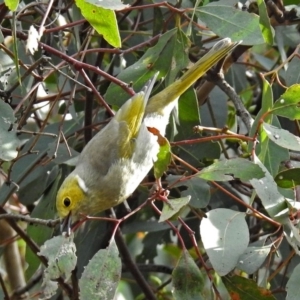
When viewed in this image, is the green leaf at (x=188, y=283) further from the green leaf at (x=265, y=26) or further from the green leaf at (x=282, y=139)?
the green leaf at (x=265, y=26)

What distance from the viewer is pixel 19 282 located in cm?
237

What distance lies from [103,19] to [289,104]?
41cm

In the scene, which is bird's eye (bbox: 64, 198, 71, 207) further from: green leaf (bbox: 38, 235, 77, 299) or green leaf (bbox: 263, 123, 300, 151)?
green leaf (bbox: 263, 123, 300, 151)

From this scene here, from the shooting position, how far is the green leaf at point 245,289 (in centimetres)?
137

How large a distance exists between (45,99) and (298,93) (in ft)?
2.16

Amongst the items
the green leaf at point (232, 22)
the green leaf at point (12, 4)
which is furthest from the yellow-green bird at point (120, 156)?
the green leaf at point (12, 4)

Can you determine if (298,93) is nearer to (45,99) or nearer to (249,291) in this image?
(249,291)

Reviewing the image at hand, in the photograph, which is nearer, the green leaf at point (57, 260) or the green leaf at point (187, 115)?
the green leaf at point (57, 260)

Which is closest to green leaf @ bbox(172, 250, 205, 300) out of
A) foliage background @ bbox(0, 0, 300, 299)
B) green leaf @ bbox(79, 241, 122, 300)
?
foliage background @ bbox(0, 0, 300, 299)

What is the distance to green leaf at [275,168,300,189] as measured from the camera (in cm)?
138

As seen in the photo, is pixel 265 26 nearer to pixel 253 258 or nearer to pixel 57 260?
pixel 253 258

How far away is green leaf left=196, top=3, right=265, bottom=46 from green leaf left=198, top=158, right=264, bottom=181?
277 millimetres

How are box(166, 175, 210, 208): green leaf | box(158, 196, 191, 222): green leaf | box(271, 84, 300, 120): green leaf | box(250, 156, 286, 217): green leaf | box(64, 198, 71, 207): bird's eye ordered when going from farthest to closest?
1. box(64, 198, 71, 207): bird's eye
2. box(166, 175, 210, 208): green leaf
3. box(271, 84, 300, 120): green leaf
4. box(250, 156, 286, 217): green leaf
5. box(158, 196, 191, 222): green leaf

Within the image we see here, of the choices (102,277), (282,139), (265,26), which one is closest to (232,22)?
(265,26)
